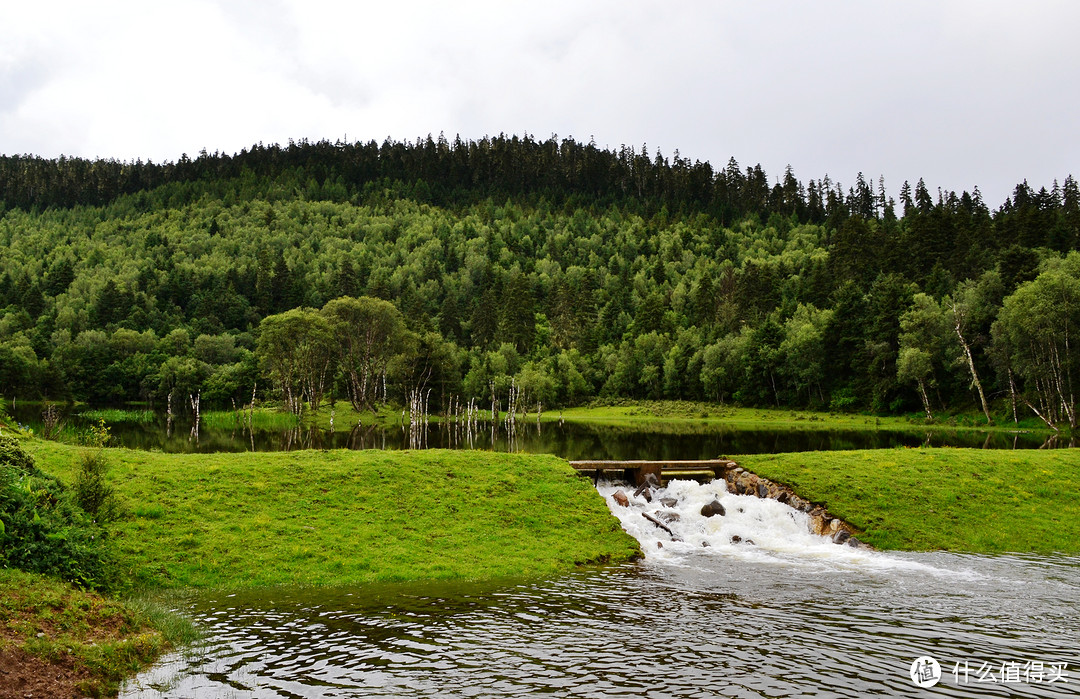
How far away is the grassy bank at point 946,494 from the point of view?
1081 inches

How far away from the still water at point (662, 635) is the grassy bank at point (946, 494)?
3793 mm

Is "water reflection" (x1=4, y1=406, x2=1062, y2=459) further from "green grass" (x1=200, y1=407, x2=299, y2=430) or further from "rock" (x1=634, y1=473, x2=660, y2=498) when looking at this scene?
"rock" (x1=634, y1=473, x2=660, y2=498)

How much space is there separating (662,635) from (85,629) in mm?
12476

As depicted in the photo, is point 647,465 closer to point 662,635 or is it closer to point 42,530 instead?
point 662,635

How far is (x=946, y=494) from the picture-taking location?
31422 mm

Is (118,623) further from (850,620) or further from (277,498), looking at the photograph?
(850,620)

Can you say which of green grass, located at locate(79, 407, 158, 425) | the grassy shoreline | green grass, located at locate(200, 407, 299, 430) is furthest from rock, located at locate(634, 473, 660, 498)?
green grass, located at locate(79, 407, 158, 425)

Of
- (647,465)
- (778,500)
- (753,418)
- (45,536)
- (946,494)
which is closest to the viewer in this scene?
(45,536)

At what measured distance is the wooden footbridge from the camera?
34.0m

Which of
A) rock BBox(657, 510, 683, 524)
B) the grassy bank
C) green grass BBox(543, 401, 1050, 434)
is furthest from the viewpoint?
green grass BBox(543, 401, 1050, 434)

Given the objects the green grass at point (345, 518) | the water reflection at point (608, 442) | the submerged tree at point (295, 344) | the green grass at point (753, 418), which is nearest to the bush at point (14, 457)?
the green grass at point (345, 518)
